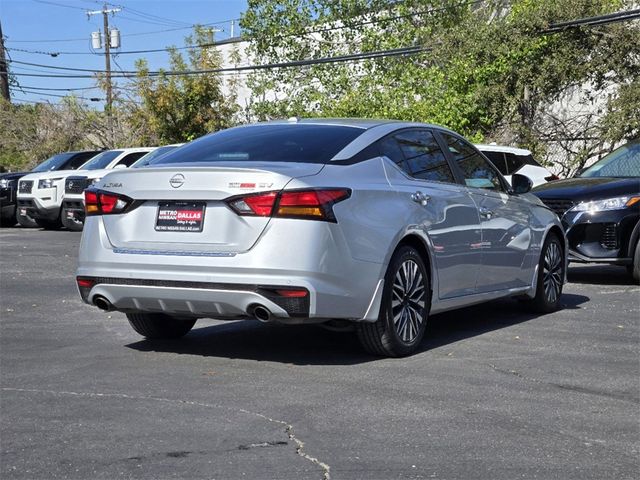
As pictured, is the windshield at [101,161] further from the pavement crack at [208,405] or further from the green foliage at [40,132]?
the green foliage at [40,132]

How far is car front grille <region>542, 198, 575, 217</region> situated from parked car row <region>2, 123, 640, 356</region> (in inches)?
134

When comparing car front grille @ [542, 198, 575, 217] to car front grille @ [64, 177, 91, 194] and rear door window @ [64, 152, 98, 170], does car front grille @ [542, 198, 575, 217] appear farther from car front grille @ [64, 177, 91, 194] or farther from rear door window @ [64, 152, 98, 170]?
rear door window @ [64, 152, 98, 170]

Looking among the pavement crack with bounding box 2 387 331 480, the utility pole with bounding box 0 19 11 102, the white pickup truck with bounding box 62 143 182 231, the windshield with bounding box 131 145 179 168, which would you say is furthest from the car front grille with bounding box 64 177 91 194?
the utility pole with bounding box 0 19 11 102

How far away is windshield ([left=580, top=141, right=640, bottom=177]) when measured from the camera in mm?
13008

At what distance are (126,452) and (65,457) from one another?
269mm

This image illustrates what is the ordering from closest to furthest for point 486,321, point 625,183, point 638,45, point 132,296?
1. point 132,296
2. point 486,321
3. point 625,183
4. point 638,45

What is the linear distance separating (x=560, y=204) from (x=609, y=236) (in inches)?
26.4

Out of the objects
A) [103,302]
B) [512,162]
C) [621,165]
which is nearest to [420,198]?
[103,302]

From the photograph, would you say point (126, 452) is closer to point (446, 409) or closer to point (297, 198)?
point (446, 409)

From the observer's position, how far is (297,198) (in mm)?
6660

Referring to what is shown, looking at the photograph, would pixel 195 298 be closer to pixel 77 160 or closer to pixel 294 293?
pixel 294 293

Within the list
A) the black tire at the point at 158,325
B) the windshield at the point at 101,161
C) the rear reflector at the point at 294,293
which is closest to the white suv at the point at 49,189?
the windshield at the point at 101,161

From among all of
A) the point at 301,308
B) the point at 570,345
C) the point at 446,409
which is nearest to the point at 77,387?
the point at 301,308

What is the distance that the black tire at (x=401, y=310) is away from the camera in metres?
7.20
